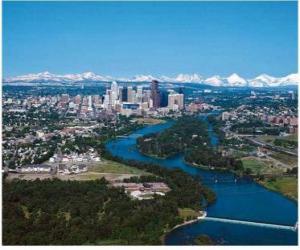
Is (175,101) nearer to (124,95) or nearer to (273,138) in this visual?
(124,95)

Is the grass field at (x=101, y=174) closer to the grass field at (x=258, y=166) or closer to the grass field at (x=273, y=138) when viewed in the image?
the grass field at (x=258, y=166)

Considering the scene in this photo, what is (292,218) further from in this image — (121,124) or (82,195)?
(121,124)

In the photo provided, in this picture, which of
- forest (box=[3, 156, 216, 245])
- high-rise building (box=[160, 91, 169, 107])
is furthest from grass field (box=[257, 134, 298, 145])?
high-rise building (box=[160, 91, 169, 107])

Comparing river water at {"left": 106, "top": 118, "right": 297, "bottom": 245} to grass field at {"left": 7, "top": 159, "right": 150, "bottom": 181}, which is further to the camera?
grass field at {"left": 7, "top": 159, "right": 150, "bottom": 181}

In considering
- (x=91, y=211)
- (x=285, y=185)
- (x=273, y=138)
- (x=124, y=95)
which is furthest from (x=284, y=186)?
(x=124, y=95)

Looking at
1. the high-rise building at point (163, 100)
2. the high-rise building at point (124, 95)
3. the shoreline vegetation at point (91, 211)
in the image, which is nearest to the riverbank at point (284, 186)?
the shoreline vegetation at point (91, 211)

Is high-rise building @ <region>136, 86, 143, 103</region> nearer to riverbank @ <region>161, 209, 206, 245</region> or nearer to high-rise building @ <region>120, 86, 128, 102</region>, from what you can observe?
high-rise building @ <region>120, 86, 128, 102</region>

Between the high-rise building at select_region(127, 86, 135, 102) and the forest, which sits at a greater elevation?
the high-rise building at select_region(127, 86, 135, 102)
